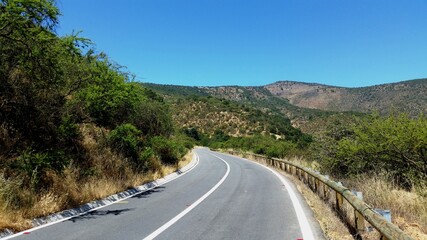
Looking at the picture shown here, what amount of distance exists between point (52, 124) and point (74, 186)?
8.87ft

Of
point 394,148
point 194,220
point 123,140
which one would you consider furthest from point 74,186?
point 394,148

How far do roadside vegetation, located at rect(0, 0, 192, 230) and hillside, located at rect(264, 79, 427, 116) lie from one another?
50.5 m

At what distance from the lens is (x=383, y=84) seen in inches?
4850

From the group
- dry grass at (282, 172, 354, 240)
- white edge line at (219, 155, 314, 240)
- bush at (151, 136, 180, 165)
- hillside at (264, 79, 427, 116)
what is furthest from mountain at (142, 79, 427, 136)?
dry grass at (282, 172, 354, 240)

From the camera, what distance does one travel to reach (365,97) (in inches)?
4747

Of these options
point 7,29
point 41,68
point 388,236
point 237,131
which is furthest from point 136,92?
point 237,131

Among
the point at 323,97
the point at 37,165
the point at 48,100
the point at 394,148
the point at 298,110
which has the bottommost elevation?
the point at 37,165

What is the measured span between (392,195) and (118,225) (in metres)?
7.22

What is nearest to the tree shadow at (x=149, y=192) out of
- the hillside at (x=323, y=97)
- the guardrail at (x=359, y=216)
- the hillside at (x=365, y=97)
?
the guardrail at (x=359, y=216)

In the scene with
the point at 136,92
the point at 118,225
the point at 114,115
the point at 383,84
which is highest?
the point at 383,84

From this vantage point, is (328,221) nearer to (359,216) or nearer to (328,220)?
(328,220)

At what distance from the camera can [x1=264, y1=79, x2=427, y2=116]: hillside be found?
3479 inches

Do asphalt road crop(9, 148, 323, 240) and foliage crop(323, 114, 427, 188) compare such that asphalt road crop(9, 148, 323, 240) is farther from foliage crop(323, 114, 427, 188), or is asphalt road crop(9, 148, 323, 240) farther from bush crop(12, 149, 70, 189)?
foliage crop(323, 114, 427, 188)

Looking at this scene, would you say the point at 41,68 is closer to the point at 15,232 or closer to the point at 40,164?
the point at 40,164
